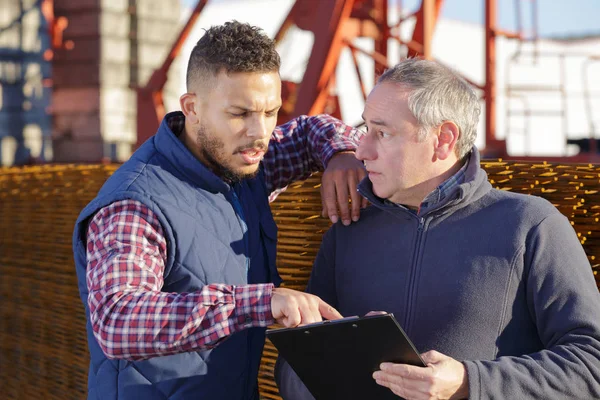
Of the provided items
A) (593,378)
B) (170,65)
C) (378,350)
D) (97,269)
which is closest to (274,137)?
(97,269)

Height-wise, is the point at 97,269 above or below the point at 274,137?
below

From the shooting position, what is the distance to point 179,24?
13.6 metres

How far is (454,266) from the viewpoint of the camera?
7.11 feet

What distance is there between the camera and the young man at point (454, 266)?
1955 mm


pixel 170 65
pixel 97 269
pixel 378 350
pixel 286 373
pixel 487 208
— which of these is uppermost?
pixel 170 65

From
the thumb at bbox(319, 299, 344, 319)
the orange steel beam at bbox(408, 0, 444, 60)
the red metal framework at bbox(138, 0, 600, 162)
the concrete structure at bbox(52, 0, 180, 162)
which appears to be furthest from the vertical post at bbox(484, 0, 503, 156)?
the thumb at bbox(319, 299, 344, 319)

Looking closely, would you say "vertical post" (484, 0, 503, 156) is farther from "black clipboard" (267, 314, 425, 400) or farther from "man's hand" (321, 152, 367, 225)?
"black clipboard" (267, 314, 425, 400)

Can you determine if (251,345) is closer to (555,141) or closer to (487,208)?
(487,208)

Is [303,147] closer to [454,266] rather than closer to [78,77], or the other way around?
[454,266]

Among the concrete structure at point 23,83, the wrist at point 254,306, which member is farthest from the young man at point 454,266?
the concrete structure at point 23,83

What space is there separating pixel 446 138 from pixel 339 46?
723 cm

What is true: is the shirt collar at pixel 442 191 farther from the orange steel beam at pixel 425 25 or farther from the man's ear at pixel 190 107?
the orange steel beam at pixel 425 25

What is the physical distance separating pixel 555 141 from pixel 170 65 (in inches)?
477

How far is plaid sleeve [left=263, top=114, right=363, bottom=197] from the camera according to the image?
2756 mm
